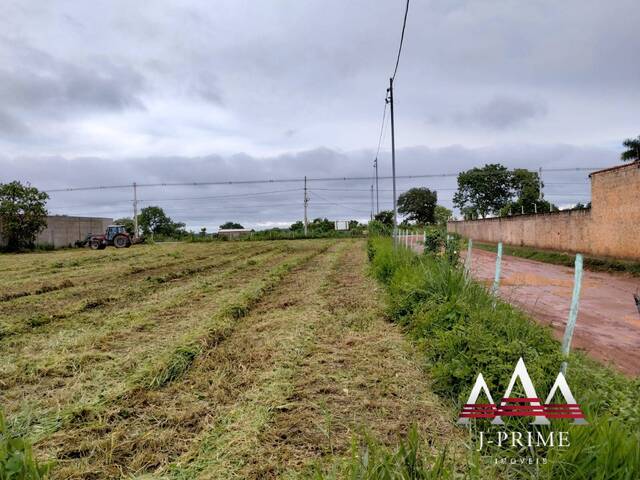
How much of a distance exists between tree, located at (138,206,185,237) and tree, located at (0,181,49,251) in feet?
187

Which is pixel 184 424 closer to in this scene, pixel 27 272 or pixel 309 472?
pixel 309 472

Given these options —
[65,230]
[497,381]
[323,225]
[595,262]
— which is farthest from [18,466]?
[323,225]

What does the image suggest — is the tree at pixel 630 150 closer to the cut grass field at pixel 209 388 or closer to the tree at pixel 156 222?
the cut grass field at pixel 209 388

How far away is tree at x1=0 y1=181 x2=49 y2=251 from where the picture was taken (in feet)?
98.3

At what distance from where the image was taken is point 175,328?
18.8 feet

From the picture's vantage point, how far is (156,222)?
3570 inches

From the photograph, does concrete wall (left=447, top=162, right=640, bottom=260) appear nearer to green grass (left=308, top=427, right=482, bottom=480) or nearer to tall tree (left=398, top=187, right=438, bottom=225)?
green grass (left=308, top=427, right=482, bottom=480)

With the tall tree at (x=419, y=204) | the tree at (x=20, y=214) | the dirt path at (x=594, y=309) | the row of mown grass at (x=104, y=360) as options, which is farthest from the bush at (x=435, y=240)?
the tall tree at (x=419, y=204)

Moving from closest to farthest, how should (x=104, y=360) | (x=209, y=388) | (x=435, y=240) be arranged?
1. (x=209, y=388)
2. (x=104, y=360)
3. (x=435, y=240)

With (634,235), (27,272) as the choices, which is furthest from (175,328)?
(634,235)

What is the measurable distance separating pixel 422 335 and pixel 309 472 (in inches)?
109

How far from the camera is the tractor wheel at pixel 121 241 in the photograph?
3033cm

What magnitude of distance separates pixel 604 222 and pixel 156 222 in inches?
3533

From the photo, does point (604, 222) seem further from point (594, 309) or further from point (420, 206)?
point (420, 206)
